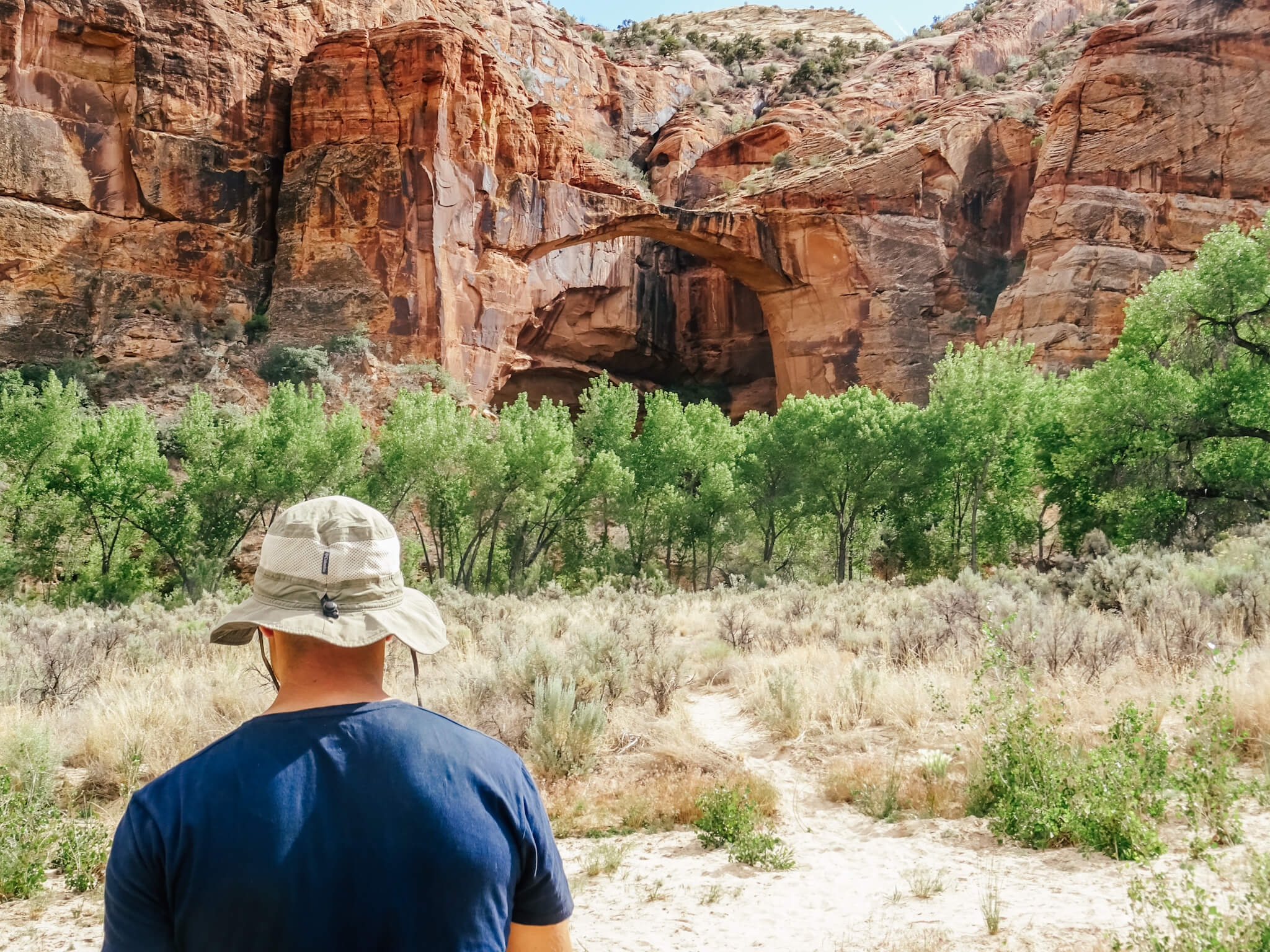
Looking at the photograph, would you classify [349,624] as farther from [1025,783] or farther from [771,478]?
[771,478]

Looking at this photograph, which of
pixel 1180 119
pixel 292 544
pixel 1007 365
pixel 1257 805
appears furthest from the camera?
pixel 1180 119

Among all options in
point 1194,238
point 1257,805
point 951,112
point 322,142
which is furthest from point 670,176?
point 1257,805

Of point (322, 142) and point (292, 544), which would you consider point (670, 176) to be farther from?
point (292, 544)

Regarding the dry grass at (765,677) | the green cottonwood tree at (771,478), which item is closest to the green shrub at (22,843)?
the dry grass at (765,677)

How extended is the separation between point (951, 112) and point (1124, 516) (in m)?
27.5

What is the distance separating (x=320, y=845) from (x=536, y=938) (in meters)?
0.50

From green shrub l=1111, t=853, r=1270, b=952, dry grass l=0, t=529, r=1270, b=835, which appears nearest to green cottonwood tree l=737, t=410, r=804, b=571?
dry grass l=0, t=529, r=1270, b=835

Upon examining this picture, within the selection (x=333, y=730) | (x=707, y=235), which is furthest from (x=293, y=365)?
(x=333, y=730)

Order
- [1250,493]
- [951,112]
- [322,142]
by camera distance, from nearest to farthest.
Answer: [1250,493]
[322,142]
[951,112]

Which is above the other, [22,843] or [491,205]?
[491,205]

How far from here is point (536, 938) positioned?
5.75ft

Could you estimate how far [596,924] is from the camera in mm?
4141

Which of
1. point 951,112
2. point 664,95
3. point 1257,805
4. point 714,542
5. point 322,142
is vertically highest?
point 664,95

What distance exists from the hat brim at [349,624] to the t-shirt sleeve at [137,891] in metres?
0.34
